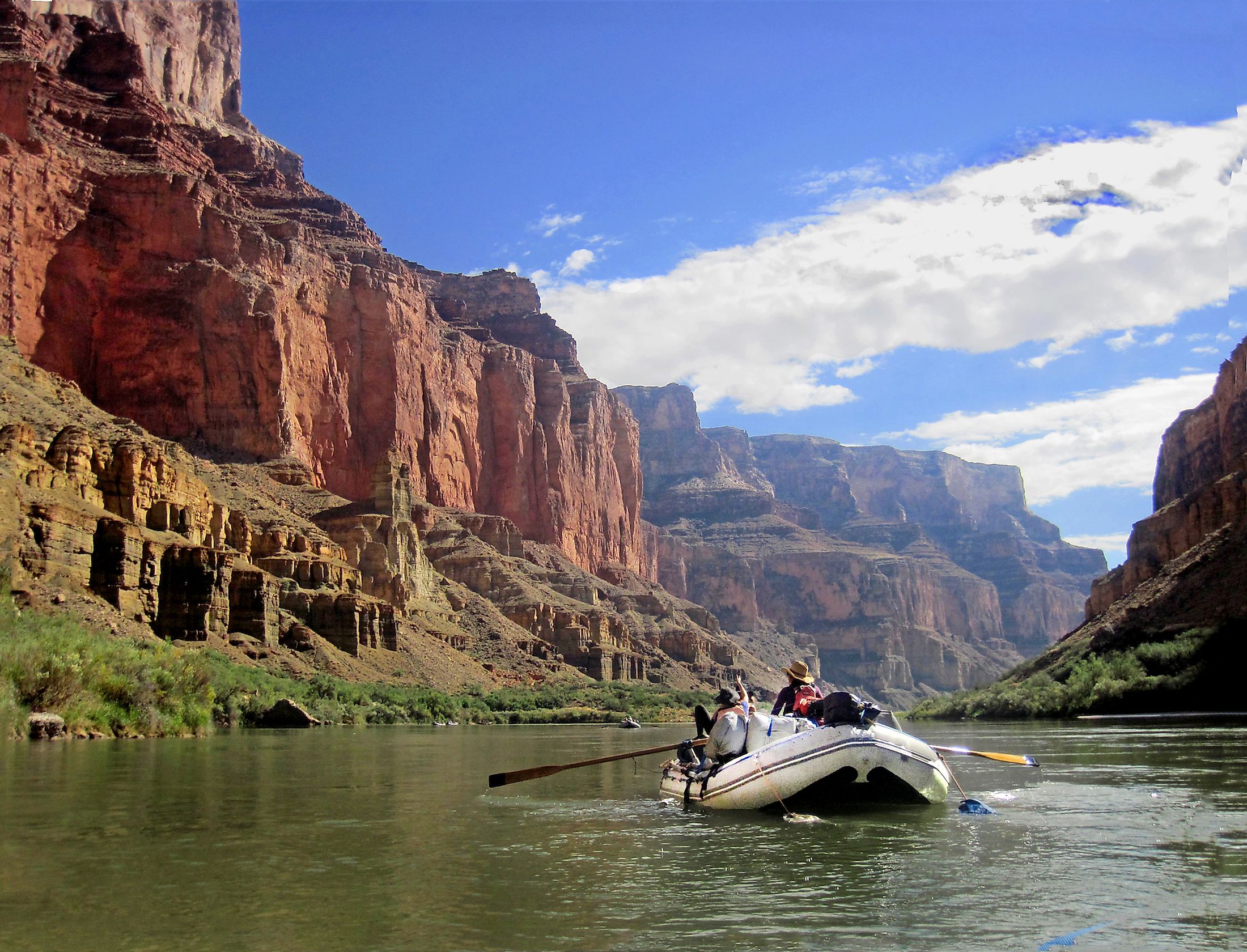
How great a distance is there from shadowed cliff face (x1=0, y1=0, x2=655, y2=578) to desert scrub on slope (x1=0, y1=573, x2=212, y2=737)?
64.4m

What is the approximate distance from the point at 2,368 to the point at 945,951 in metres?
70.2

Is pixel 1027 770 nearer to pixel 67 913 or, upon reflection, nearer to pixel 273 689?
pixel 67 913

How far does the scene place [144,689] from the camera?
135 feet

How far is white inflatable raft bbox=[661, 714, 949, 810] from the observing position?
19500mm

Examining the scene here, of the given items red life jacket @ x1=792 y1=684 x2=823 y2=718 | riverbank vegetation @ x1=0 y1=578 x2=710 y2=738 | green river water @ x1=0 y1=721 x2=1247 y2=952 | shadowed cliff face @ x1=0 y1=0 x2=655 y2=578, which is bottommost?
green river water @ x1=0 y1=721 x2=1247 y2=952

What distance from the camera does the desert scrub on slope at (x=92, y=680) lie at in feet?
113

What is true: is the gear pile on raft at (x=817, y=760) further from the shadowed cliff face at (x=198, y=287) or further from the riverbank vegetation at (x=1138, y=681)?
the shadowed cliff face at (x=198, y=287)

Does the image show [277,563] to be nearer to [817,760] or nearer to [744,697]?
[744,697]

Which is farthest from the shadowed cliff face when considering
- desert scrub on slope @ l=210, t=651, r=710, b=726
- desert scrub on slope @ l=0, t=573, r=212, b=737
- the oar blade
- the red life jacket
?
the red life jacket

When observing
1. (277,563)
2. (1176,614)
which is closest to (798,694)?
(1176,614)

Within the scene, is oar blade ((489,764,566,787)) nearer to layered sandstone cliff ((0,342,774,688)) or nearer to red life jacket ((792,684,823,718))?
red life jacket ((792,684,823,718))

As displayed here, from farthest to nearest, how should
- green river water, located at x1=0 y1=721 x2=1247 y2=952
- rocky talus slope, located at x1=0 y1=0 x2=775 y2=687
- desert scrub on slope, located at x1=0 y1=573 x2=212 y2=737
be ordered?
rocky talus slope, located at x1=0 y1=0 x2=775 y2=687 < desert scrub on slope, located at x1=0 y1=573 x2=212 y2=737 < green river water, located at x1=0 y1=721 x2=1247 y2=952

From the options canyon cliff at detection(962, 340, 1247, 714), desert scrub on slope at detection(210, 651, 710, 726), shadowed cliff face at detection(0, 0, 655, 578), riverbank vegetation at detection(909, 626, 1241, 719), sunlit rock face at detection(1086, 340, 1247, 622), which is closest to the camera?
desert scrub on slope at detection(210, 651, 710, 726)

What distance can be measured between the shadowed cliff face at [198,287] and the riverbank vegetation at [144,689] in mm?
45402
